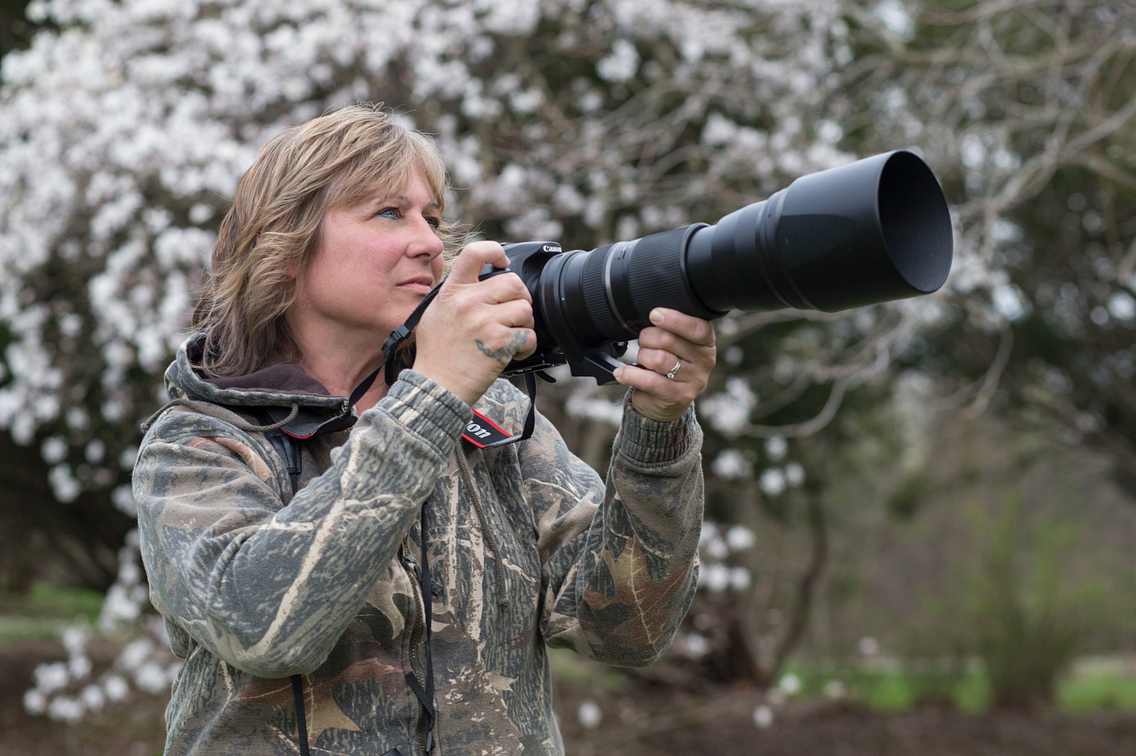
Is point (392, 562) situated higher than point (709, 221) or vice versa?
point (392, 562)

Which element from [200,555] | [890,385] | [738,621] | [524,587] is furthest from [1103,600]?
[200,555]

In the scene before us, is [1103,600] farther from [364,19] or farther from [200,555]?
[200,555]

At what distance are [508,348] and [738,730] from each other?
540cm

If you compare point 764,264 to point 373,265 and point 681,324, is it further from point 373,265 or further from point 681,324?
point 373,265

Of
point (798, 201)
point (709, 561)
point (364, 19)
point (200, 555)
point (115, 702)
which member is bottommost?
point (115, 702)

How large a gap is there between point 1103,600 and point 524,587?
23.0 ft

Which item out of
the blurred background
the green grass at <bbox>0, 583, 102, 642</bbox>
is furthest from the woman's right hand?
the green grass at <bbox>0, 583, 102, 642</bbox>

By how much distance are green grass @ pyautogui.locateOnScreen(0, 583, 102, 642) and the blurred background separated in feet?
1.30

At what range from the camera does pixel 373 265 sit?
1369 millimetres

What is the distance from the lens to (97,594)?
7082mm

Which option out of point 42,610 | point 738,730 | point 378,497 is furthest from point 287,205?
point 42,610

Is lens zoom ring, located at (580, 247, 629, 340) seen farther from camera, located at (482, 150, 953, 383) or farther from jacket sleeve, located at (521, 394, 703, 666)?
jacket sleeve, located at (521, 394, 703, 666)

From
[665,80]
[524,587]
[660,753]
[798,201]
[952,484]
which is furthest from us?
[952,484]

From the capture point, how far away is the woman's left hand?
119 centimetres
